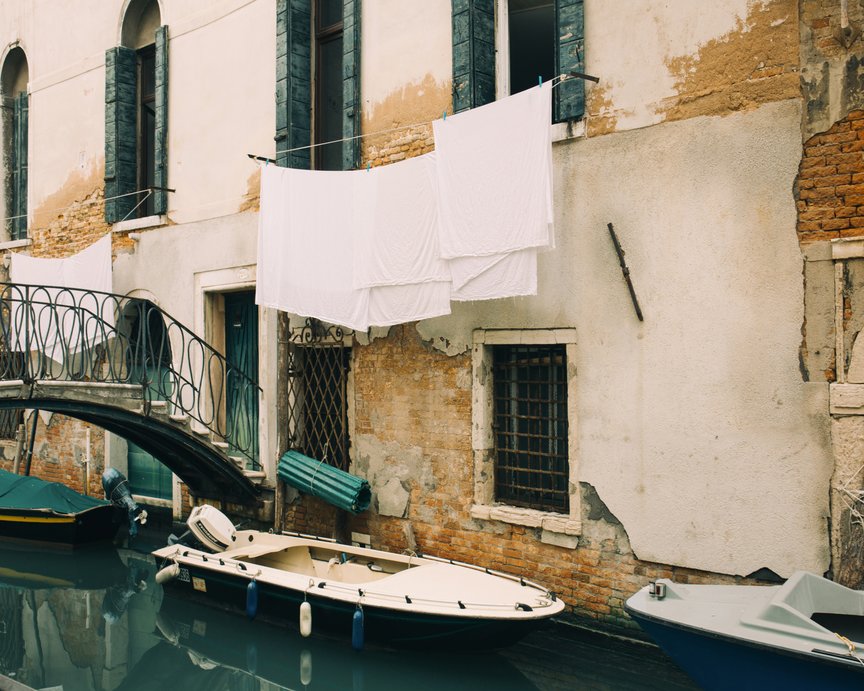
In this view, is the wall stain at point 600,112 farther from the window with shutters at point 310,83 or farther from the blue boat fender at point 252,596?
the blue boat fender at point 252,596

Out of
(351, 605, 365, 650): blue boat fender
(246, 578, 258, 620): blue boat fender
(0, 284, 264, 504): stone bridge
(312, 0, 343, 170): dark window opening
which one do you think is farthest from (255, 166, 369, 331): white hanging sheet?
(351, 605, 365, 650): blue boat fender

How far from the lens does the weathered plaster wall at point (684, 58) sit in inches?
229

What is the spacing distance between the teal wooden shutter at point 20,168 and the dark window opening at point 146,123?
309 centimetres

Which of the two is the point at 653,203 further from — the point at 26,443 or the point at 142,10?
the point at 26,443

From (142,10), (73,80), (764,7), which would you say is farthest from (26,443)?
(764,7)

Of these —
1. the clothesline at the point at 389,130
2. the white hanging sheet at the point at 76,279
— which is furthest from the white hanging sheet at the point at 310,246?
the white hanging sheet at the point at 76,279

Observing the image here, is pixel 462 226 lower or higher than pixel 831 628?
higher

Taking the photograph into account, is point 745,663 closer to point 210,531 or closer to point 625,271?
point 625,271

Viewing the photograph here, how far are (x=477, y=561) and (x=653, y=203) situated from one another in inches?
135

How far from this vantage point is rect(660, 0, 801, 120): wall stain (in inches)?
226

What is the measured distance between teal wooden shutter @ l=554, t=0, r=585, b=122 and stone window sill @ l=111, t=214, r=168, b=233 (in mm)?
6005

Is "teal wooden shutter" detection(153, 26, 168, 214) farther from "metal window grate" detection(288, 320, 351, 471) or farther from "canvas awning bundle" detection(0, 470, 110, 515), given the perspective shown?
"canvas awning bundle" detection(0, 470, 110, 515)

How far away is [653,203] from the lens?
640 centimetres

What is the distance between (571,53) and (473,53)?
3.35 ft
